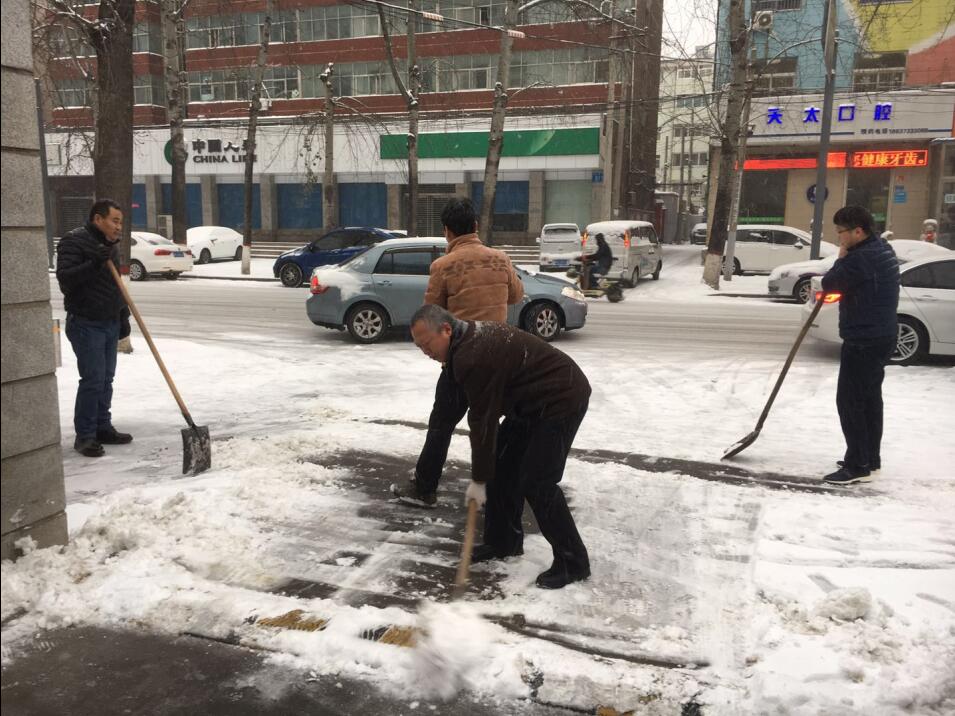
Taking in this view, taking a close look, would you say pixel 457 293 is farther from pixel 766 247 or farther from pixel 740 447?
pixel 766 247

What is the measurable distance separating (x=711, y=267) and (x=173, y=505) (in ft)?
58.9

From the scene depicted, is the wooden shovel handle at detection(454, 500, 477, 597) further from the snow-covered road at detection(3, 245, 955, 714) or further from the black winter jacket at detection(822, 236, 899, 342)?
the black winter jacket at detection(822, 236, 899, 342)

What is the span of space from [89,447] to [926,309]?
32.3 feet

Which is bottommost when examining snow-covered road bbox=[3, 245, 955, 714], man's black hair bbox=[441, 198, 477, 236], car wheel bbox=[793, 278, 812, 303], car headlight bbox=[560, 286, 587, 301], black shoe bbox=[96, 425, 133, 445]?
snow-covered road bbox=[3, 245, 955, 714]

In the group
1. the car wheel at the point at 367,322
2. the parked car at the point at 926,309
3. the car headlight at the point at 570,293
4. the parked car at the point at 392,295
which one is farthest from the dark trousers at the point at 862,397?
the car wheel at the point at 367,322

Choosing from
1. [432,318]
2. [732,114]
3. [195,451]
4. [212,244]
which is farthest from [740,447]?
[212,244]

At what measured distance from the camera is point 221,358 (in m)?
10.4

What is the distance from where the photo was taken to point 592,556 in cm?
443

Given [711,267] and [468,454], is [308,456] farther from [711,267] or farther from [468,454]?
[711,267]

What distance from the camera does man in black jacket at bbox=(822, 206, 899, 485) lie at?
5508 millimetres

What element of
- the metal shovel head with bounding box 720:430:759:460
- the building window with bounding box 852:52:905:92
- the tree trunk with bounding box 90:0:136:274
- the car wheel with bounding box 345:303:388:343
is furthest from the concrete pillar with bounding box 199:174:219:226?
the metal shovel head with bounding box 720:430:759:460

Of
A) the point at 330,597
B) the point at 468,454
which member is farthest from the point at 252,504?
the point at 468,454

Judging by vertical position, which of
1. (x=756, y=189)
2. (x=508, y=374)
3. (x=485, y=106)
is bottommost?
(x=508, y=374)

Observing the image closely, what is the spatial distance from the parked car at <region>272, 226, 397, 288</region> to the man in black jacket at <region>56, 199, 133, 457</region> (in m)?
14.5
